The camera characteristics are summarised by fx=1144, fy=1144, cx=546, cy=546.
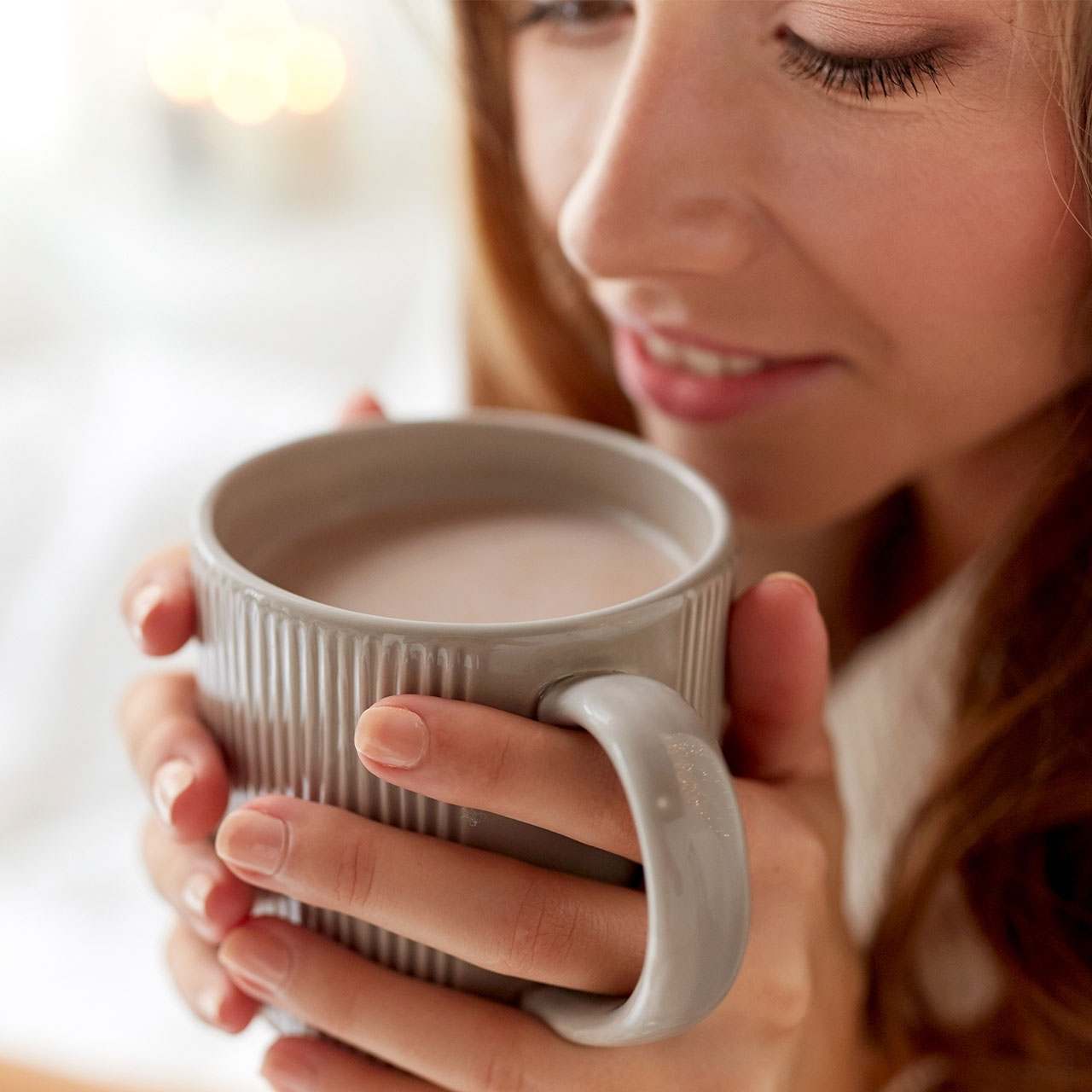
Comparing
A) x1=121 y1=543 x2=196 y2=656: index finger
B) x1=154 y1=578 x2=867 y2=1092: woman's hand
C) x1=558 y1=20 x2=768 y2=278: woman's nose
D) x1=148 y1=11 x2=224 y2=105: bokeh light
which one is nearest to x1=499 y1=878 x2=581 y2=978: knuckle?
x1=154 y1=578 x2=867 y2=1092: woman's hand

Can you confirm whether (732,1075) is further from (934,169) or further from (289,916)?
(934,169)

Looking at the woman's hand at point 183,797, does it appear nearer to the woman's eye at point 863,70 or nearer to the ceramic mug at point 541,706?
the ceramic mug at point 541,706

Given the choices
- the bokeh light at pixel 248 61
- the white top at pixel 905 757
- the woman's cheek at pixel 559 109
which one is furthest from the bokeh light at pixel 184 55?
the white top at pixel 905 757

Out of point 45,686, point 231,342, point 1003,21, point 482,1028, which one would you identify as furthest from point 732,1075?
point 231,342

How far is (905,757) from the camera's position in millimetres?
994

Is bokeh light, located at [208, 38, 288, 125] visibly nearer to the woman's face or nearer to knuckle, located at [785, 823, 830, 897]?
the woman's face

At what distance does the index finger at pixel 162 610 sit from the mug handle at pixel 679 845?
0.22 m

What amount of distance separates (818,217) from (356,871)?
383 millimetres

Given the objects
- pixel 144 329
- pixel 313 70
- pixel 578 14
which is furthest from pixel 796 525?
pixel 313 70

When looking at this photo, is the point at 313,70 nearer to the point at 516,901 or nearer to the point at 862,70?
the point at 862,70

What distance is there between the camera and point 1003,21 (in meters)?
0.50

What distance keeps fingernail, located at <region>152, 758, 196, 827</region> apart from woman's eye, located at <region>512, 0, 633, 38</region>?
18.6 inches

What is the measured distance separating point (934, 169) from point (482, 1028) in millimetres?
444

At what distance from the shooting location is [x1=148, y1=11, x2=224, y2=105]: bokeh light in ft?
4.52
